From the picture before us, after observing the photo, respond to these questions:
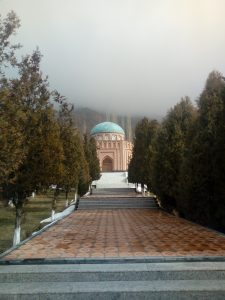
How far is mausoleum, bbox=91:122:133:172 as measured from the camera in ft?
239

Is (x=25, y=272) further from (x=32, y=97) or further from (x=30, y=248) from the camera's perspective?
(x=32, y=97)

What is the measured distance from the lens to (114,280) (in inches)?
205

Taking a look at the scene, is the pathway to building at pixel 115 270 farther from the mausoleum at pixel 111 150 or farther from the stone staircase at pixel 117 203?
the mausoleum at pixel 111 150

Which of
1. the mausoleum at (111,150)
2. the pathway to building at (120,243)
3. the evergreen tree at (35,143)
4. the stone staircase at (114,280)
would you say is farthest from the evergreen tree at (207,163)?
the mausoleum at (111,150)

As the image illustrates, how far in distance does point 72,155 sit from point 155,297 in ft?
43.9

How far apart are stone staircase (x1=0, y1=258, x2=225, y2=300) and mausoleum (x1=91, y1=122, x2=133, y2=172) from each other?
66.6 metres

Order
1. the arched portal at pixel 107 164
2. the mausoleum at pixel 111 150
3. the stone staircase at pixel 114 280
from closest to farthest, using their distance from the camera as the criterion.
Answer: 1. the stone staircase at pixel 114 280
2. the mausoleum at pixel 111 150
3. the arched portal at pixel 107 164

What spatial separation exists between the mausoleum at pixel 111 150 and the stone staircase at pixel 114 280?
218 ft

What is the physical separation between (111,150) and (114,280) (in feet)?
221

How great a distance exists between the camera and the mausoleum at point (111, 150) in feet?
239

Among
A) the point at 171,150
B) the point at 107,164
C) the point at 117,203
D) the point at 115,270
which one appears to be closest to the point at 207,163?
the point at 171,150

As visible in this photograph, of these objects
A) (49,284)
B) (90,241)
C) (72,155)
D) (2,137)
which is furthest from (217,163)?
(72,155)

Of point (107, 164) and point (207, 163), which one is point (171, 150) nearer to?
point (207, 163)

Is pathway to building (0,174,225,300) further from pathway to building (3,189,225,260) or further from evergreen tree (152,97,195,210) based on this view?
evergreen tree (152,97,195,210)
